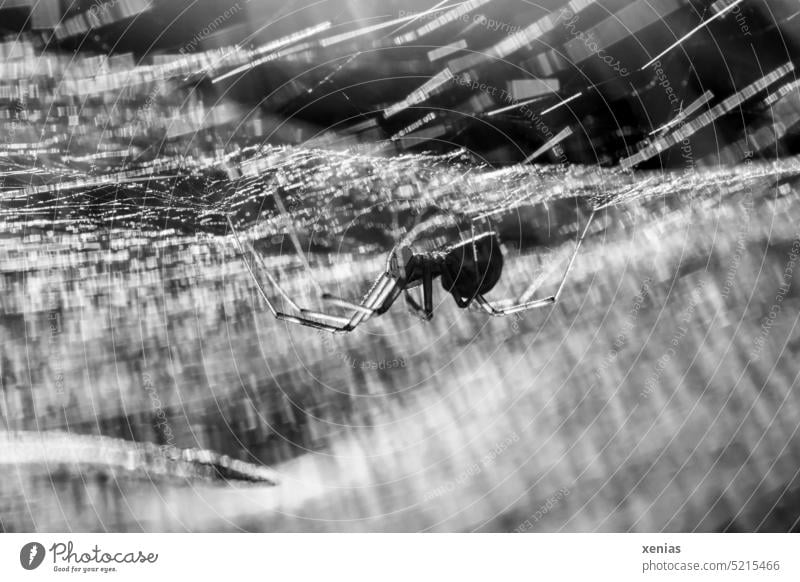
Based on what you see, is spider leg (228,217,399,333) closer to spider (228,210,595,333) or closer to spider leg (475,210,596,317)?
spider (228,210,595,333)

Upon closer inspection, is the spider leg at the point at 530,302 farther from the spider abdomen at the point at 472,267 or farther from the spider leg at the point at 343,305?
the spider leg at the point at 343,305

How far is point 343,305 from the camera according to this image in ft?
2.98

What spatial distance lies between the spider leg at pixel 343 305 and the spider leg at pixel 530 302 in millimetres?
143

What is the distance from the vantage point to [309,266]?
90cm

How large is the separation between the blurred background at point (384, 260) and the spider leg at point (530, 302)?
1 centimetres

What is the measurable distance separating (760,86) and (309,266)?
786 millimetres

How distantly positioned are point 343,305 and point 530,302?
0.97ft

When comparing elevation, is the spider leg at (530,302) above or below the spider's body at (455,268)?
below

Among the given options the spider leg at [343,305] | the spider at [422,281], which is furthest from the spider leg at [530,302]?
the spider leg at [343,305]

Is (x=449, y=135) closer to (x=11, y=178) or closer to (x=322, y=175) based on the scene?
(x=322, y=175)

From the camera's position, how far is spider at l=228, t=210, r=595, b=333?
0.90 metres

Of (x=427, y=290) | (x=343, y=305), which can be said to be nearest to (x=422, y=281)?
(x=427, y=290)

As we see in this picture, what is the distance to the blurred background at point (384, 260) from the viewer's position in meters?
0.89

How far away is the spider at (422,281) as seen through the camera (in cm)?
90
